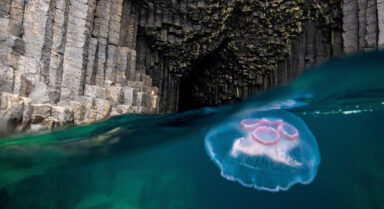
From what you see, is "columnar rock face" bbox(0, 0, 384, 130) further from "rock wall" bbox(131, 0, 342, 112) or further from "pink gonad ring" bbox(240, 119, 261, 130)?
"pink gonad ring" bbox(240, 119, 261, 130)

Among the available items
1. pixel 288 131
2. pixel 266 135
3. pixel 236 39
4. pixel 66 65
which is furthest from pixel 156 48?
pixel 266 135

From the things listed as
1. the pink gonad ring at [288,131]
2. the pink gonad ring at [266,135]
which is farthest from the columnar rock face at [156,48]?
the pink gonad ring at [288,131]

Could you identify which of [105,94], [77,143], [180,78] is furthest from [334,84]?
[180,78]

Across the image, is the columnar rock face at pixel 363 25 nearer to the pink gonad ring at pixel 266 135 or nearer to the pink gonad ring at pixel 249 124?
the pink gonad ring at pixel 249 124

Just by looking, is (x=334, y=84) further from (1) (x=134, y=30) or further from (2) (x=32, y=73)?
(1) (x=134, y=30)

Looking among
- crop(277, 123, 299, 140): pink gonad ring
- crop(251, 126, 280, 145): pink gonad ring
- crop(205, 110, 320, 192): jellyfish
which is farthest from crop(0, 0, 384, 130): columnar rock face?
crop(277, 123, 299, 140): pink gonad ring

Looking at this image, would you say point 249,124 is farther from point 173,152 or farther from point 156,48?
point 156,48

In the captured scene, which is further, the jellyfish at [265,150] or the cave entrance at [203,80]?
the cave entrance at [203,80]
